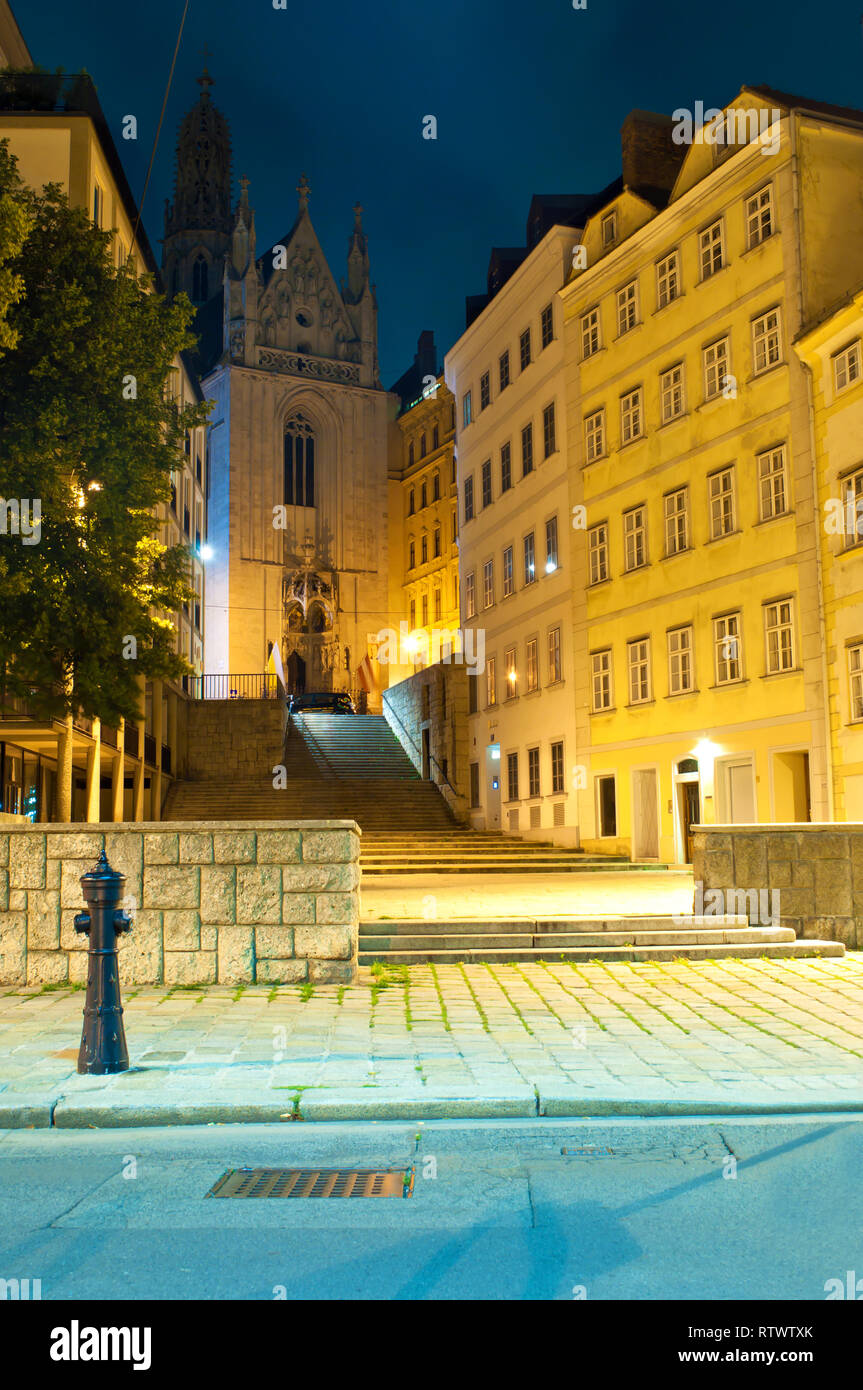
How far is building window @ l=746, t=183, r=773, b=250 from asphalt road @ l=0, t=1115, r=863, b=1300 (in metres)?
23.0

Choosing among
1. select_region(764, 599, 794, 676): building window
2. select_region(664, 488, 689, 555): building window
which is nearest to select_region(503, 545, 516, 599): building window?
select_region(664, 488, 689, 555): building window

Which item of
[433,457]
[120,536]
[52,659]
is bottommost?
[52,659]

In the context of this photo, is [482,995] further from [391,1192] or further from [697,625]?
[697,625]

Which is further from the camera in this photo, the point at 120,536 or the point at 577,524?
the point at 577,524

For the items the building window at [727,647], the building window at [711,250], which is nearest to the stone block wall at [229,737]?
the building window at [727,647]

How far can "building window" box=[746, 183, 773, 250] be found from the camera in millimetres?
25500

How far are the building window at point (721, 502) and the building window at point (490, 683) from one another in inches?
499

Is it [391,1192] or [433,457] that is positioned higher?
[433,457]

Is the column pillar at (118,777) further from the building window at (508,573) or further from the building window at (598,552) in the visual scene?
the building window at (508,573)

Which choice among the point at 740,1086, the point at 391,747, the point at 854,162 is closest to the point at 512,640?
the point at 391,747

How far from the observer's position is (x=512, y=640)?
37219mm

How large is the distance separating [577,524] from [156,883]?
2309 centimetres

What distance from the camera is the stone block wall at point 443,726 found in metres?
38.0

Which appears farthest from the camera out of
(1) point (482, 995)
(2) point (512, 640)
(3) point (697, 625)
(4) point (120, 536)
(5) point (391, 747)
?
(5) point (391, 747)
